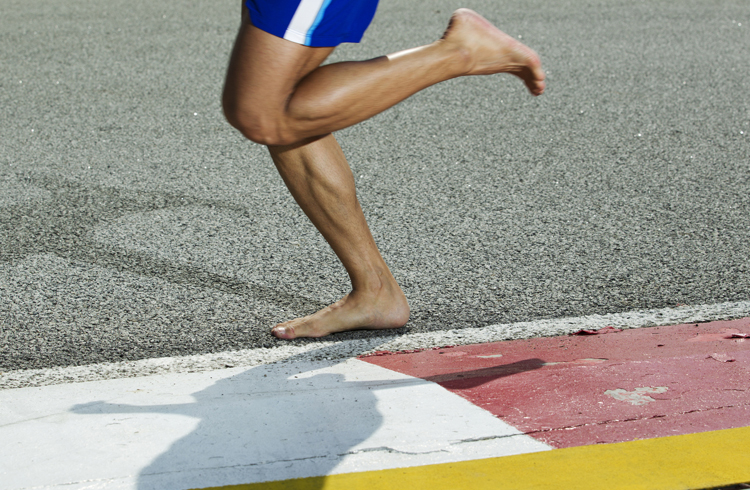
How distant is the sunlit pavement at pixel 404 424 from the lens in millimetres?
1723

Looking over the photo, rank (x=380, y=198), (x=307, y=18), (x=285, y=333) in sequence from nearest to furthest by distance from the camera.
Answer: (x=307, y=18)
(x=285, y=333)
(x=380, y=198)

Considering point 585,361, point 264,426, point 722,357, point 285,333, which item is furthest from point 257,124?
point 722,357

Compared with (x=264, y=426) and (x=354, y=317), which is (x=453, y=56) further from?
(x=264, y=426)

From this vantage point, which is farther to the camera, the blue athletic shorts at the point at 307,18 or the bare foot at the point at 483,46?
the bare foot at the point at 483,46

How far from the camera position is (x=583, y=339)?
8.17 ft

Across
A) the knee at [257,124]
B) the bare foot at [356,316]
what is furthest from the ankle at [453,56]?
the bare foot at [356,316]

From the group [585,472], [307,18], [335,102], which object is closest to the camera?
[585,472]

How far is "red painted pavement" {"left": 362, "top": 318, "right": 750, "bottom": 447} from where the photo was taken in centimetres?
193

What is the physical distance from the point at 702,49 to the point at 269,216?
14.6ft

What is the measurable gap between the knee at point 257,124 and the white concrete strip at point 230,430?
0.66m

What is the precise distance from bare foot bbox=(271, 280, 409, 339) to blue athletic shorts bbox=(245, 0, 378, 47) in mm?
825

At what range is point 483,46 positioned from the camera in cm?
232

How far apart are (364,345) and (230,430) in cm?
69

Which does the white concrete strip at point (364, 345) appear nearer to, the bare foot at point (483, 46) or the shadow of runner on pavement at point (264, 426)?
the shadow of runner on pavement at point (264, 426)
